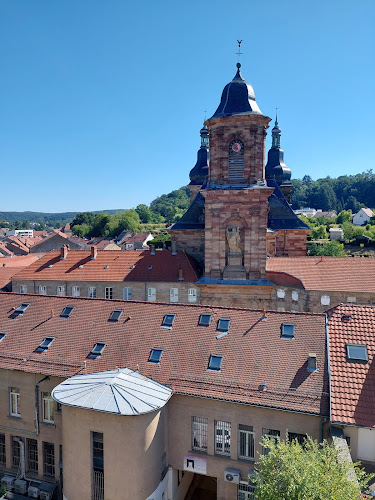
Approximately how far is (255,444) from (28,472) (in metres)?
10.9

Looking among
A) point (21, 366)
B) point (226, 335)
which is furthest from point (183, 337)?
point (21, 366)

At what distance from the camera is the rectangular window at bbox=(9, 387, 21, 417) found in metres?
17.5

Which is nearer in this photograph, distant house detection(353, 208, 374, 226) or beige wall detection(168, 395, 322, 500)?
beige wall detection(168, 395, 322, 500)

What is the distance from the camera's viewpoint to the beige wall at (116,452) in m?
13.6

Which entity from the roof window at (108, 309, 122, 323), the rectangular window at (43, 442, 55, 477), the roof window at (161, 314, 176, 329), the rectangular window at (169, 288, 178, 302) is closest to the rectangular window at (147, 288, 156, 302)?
the rectangular window at (169, 288, 178, 302)

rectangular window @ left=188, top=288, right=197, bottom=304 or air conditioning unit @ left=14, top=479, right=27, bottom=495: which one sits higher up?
rectangular window @ left=188, top=288, right=197, bottom=304

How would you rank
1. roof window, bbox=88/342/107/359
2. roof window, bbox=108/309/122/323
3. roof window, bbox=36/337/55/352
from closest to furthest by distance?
roof window, bbox=88/342/107/359 < roof window, bbox=36/337/55/352 < roof window, bbox=108/309/122/323

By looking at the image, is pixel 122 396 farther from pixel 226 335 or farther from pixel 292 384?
pixel 292 384

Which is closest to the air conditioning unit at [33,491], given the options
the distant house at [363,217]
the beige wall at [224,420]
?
the beige wall at [224,420]

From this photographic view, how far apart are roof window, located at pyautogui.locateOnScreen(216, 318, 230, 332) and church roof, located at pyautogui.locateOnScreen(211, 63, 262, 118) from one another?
19.5 metres

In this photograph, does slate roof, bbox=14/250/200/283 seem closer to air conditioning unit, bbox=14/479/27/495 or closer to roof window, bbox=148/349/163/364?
roof window, bbox=148/349/163/364

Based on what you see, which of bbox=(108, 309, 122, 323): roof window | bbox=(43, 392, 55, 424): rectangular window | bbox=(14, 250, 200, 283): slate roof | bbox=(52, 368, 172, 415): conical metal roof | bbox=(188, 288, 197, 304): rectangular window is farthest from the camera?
bbox=(14, 250, 200, 283): slate roof

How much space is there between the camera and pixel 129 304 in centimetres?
2005

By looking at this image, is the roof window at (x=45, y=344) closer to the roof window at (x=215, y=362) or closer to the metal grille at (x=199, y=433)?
the metal grille at (x=199, y=433)
